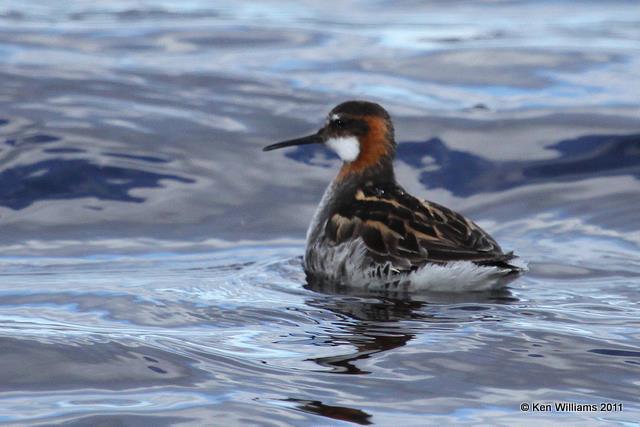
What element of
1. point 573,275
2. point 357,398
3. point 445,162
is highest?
point 445,162

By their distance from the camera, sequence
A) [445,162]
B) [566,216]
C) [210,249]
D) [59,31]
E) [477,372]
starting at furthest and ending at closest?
[59,31]
[445,162]
[566,216]
[210,249]
[477,372]

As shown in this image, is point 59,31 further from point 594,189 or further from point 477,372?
point 477,372

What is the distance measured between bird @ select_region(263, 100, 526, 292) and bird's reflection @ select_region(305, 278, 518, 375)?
0.13 m

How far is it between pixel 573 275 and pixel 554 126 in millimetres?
4335

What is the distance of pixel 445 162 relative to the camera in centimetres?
1305

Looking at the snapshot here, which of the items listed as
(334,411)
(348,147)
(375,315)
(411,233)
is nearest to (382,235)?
(411,233)

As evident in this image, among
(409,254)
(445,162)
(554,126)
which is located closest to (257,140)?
(445,162)

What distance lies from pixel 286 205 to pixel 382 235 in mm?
2785

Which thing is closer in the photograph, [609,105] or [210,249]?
[210,249]

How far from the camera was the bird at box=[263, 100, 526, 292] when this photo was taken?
29.6 ft

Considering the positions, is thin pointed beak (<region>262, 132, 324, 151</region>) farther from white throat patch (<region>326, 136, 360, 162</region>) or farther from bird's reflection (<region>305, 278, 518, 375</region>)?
bird's reflection (<region>305, 278, 518, 375</region>)

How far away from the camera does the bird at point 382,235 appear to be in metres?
9.03

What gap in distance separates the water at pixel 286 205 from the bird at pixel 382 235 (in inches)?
9.7

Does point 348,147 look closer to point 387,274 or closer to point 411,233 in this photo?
point 411,233
